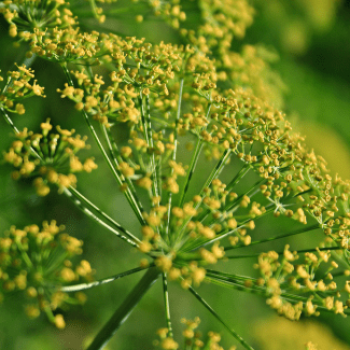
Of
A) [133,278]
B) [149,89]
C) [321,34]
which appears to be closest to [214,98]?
[149,89]

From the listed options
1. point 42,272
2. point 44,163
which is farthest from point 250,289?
point 44,163

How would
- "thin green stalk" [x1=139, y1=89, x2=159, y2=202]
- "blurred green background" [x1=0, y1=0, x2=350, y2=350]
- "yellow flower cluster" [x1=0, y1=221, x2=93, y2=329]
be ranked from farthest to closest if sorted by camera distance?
"blurred green background" [x1=0, y1=0, x2=350, y2=350]
"thin green stalk" [x1=139, y1=89, x2=159, y2=202]
"yellow flower cluster" [x1=0, y1=221, x2=93, y2=329]

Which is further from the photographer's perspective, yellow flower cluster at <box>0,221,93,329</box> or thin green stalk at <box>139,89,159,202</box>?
thin green stalk at <box>139,89,159,202</box>

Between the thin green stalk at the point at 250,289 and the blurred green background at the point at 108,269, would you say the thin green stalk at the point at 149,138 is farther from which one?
the blurred green background at the point at 108,269

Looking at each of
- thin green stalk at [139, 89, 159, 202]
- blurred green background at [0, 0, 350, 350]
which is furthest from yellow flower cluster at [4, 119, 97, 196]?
blurred green background at [0, 0, 350, 350]

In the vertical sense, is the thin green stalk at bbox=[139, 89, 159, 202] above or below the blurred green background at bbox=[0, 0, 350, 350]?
above

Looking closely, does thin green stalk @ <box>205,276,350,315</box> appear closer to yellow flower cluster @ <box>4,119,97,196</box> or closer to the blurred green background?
yellow flower cluster @ <box>4,119,97,196</box>

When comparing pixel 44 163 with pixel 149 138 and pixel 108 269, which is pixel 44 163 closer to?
pixel 149 138

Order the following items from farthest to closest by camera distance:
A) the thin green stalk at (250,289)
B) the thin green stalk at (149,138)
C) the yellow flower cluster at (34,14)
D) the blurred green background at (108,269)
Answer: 1. the blurred green background at (108,269)
2. the yellow flower cluster at (34,14)
3. the thin green stalk at (149,138)
4. the thin green stalk at (250,289)

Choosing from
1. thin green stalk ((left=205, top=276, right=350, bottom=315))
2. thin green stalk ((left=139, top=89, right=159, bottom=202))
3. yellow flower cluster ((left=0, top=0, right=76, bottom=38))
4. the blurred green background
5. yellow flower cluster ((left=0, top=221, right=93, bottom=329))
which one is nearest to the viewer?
yellow flower cluster ((left=0, top=221, right=93, bottom=329))

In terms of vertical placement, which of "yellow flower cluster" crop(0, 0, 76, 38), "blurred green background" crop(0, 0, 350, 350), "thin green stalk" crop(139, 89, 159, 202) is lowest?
"blurred green background" crop(0, 0, 350, 350)

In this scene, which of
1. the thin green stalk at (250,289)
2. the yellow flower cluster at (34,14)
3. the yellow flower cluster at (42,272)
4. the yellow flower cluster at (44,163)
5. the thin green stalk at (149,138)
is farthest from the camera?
the yellow flower cluster at (34,14)

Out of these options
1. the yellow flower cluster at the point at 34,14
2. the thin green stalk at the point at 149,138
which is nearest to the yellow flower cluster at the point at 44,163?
the thin green stalk at the point at 149,138
